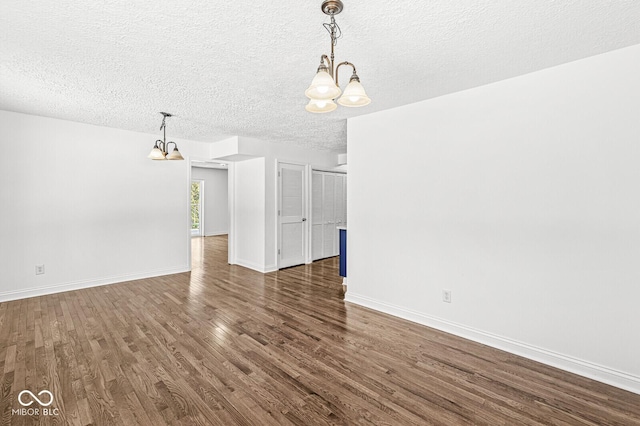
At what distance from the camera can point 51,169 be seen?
4.15 metres

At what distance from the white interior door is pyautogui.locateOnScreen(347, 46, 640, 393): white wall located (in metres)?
2.62

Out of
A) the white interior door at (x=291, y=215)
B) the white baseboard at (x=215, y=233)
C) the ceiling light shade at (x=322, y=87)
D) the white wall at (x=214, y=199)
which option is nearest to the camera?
the ceiling light shade at (x=322, y=87)

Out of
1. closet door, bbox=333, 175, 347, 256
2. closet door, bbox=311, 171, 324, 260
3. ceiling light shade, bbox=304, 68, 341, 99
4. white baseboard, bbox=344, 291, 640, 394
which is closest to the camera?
ceiling light shade, bbox=304, 68, 341, 99

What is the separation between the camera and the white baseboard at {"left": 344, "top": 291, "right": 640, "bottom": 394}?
7.04 feet

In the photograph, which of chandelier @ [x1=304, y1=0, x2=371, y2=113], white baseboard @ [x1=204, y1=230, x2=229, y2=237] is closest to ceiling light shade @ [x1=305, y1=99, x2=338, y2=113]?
chandelier @ [x1=304, y1=0, x2=371, y2=113]

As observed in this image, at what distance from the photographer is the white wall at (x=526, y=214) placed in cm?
217

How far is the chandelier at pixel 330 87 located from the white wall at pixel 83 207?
433 cm

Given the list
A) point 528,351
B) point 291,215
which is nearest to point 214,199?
point 291,215

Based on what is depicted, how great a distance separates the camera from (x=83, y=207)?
4.41 metres

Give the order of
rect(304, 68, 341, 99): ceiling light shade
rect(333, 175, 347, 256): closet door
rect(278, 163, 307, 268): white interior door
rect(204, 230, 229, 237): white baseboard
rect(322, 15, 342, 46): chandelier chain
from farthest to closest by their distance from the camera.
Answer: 1. rect(204, 230, 229, 237): white baseboard
2. rect(333, 175, 347, 256): closet door
3. rect(278, 163, 307, 268): white interior door
4. rect(322, 15, 342, 46): chandelier chain
5. rect(304, 68, 341, 99): ceiling light shade

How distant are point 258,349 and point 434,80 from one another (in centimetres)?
292

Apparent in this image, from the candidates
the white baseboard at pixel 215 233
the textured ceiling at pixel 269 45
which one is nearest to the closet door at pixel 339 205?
the textured ceiling at pixel 269 45

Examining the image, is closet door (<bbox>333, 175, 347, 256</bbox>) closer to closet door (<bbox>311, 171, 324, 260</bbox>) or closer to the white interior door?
closet door (<bbox>311, 171, 324, 260</bbox>)

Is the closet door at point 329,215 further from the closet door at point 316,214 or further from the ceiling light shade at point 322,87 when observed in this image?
the ceiling light shade at point 322,87
